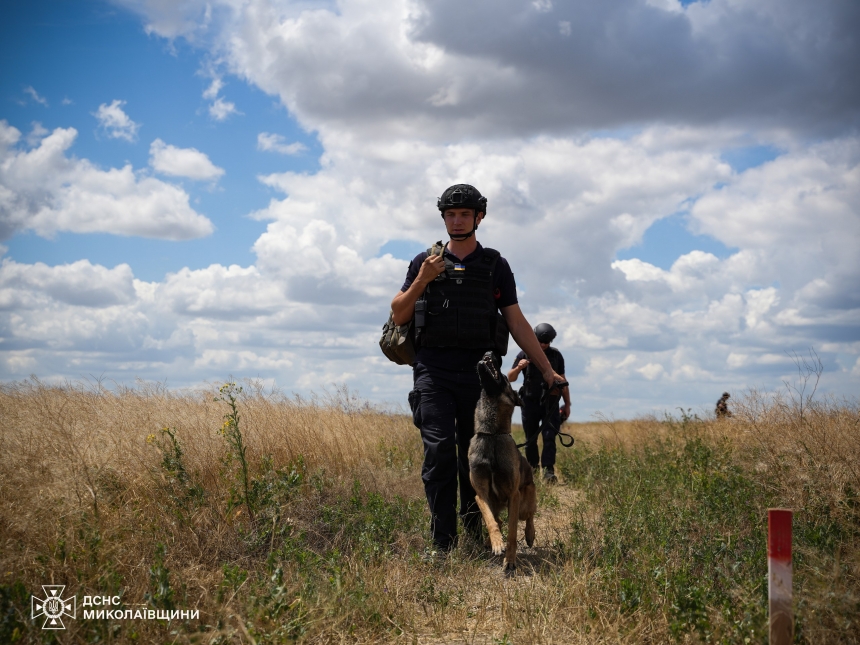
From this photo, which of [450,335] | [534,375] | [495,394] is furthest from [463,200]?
[534,375]

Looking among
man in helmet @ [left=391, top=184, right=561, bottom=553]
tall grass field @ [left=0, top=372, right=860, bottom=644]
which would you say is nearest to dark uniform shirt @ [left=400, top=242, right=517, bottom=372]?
man in helmet @ [left=391, top=184, right=561, bottom=553]

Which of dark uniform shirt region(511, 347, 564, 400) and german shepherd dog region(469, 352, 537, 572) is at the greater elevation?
dark uniform shirt region(511, 347, 564, 400)

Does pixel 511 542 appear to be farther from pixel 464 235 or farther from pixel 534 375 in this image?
pixel 534 375

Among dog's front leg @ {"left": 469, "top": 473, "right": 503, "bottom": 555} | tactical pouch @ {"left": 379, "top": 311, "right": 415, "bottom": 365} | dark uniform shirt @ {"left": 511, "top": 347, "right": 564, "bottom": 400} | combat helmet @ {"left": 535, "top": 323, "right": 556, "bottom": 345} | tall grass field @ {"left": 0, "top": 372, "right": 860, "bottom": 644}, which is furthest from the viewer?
combat helmet @ {"left": 535, "top": 323, "right": 556, "bottom": 345}

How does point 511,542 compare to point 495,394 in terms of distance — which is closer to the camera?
point 511,542

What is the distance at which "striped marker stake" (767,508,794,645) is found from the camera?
3.09 metres

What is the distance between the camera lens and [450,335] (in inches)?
209

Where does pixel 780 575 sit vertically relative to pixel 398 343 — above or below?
below

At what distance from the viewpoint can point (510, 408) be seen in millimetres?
5309

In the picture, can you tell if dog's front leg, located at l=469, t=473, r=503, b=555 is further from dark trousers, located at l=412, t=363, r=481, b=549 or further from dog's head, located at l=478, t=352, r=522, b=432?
dog's head, located at l=478, t=352, r=522, b=432

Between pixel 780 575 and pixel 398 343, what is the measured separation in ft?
10.5

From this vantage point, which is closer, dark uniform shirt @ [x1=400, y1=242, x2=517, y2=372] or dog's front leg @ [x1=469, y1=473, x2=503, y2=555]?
dog's front leg @ [x1=469, y1=473, x2=503, y2=555]

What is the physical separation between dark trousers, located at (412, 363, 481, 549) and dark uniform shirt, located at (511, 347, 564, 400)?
4406 millimetres

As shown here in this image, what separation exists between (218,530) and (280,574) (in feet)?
4.89
